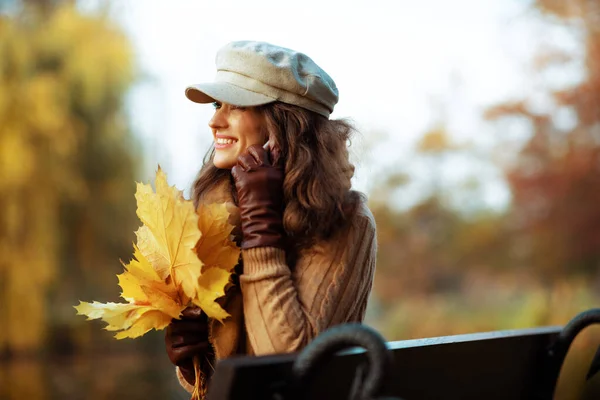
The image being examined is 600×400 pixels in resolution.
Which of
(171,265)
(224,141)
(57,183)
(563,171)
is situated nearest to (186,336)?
(171,265)

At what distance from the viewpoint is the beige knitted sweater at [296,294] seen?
113 cm

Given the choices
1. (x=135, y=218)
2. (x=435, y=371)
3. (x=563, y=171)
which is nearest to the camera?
(x=435, y=371)

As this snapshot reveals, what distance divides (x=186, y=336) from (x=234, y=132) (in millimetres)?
342

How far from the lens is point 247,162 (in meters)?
1.17

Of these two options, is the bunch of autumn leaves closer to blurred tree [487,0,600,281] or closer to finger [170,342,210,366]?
finger [170,342,210,366]

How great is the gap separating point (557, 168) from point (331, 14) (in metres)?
2.48

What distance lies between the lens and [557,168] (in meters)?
6.83

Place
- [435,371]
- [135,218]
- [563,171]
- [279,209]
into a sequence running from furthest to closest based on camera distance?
[563,171] → [135,218] → [279,209] → [435,371]

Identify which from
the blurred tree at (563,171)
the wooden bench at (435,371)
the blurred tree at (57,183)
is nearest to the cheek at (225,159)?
the wooden bench at (435,371)

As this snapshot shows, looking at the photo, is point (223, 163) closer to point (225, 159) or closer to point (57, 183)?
point (225, 159)

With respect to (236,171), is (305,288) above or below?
below

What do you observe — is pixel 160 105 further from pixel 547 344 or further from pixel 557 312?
pixel 547 344

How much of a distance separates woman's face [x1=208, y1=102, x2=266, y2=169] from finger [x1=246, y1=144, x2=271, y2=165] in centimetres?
6

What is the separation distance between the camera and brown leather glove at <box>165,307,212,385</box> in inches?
45.2
